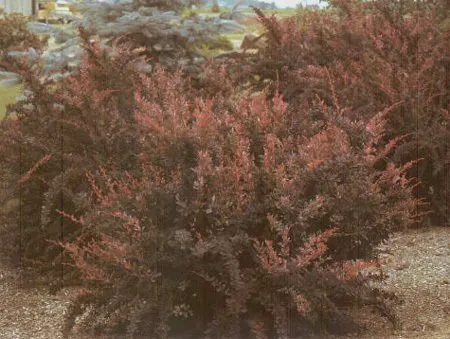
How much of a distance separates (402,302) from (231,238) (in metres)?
1.37

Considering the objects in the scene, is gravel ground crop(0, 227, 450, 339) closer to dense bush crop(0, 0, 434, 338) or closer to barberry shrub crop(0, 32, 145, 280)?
dense bush crop(0, 0, 434, 338)

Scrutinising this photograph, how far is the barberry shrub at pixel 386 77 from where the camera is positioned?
327 inches

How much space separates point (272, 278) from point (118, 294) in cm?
92

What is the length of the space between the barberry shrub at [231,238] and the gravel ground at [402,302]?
0.93 ft

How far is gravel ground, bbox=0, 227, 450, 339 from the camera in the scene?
5.57 meters

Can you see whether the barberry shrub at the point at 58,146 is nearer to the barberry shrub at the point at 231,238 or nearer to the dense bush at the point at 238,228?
the dense bush at the point at 238,228

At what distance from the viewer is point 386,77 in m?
8.37

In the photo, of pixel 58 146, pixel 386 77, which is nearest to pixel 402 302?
pixel 58 146

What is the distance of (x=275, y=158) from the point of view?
17.9 ft

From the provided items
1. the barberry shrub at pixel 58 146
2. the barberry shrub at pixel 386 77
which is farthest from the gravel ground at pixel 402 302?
the barberry shrub at pixel 386 77

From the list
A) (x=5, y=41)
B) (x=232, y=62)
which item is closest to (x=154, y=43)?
(x=232, y=62)

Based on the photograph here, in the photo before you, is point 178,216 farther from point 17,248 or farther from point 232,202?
point 17,248

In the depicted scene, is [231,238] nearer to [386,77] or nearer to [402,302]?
[402,302]

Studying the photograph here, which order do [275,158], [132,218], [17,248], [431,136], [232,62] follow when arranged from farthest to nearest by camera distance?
[232,62] → [431,136] → [17,248] → [275,158] → [132,218]
